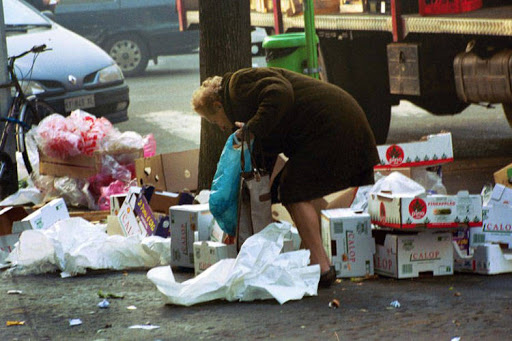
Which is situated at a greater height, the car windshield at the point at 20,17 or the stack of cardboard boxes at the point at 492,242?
the car windshield at the point at 20,17

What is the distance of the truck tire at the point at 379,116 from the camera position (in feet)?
33.2

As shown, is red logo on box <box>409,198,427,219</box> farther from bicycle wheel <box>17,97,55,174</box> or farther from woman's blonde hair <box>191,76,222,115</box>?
bicycle wheel <box>17,97,55,174</box>

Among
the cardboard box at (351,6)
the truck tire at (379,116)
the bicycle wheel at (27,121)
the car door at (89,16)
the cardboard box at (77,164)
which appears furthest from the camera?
the car door at (89,16)

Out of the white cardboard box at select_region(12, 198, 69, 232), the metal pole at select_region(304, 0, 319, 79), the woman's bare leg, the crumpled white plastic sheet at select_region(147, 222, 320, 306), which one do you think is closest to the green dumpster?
the metal pole at select_region(304, 0, 319, 79)

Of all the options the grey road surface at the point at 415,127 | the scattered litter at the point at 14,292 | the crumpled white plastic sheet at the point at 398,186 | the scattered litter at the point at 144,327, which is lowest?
the grey road surface at the point at 415,127

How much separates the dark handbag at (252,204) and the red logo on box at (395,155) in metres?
1.29

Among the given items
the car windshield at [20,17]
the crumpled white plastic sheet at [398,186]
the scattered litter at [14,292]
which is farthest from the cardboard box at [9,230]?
the car windshield at [20,17]

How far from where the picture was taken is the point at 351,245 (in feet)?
18.6

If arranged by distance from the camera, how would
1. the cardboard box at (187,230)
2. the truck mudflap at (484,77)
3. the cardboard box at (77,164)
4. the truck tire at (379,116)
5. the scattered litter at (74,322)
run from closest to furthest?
the scattered litter at (74,322), the cardboard box at (187,230), the truck mudflap at (484,77), the cardboard box at (77,164), the truck tire at (379,116)

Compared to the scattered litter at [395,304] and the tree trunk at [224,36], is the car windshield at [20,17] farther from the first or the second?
the scattered litter at [395,304]

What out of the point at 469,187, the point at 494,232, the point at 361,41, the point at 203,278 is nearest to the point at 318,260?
the point at 203,278

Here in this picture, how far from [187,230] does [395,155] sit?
144cm

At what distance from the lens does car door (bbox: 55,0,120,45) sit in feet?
59.0

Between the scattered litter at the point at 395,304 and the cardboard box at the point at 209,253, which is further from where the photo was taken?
the cardboard box at the point at 209,253
